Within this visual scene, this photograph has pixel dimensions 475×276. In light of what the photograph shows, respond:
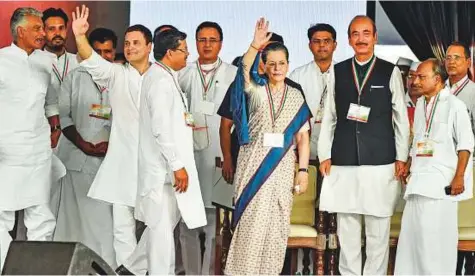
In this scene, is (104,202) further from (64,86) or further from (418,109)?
(418,109)

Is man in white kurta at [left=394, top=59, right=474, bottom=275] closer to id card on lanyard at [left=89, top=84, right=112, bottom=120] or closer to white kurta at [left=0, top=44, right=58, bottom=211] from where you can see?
id card on lanyard at [left=89, top=84, right=112, bottom=120]

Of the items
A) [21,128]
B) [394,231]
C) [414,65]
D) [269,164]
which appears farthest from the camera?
[414,65]

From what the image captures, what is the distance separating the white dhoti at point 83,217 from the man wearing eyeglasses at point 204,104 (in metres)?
0.43

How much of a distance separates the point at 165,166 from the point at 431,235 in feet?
4.55

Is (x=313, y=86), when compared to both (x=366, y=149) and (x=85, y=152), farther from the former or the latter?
(x=85, y=152)

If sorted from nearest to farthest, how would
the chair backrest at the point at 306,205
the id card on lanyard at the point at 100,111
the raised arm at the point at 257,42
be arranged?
the raised arm at the point at 257,42, the chair backrest at the point at 306,205, the id card on lanyard at the point at 100,111

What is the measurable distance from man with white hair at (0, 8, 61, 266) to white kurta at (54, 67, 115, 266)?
1.44 feet

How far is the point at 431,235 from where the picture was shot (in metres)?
4.86

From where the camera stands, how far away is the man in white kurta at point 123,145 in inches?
196

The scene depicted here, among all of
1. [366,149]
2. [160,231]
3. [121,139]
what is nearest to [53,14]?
[121,139]

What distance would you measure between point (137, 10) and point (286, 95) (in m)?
1.84

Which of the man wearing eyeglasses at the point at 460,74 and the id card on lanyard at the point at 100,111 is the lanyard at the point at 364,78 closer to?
the man wearing eyeglasses at the point at 460,74

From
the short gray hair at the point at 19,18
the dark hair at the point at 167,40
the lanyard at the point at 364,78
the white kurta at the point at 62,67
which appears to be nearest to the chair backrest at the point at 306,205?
the lanyard at the point at 364,78

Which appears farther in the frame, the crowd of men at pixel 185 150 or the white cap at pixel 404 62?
the white cap at pixel 404 62
